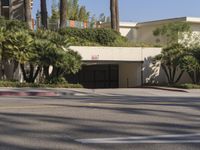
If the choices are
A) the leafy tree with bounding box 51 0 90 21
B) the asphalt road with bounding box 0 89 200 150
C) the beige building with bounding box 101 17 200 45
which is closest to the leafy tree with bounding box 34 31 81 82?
the asphalt road with bounding box 0 89 200 150

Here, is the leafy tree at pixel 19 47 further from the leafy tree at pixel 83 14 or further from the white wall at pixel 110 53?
the leafy tree at pixel 83 14

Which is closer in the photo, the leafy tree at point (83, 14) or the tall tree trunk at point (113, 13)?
the tall tree trunk at point (113, 13)

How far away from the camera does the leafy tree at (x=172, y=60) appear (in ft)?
125

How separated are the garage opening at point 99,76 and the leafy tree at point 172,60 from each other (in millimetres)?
5188

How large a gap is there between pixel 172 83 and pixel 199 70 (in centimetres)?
232

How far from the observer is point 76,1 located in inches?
→ 2997

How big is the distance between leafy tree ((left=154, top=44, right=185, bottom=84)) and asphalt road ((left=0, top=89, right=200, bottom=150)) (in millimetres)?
24179

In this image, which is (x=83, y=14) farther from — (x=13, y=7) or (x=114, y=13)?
(x=114, y=13)

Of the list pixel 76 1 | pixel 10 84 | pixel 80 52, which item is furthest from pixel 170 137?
pixel 76 1

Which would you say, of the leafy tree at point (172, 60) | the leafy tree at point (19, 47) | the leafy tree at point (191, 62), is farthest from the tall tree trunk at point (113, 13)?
the leafy tree at point (19, 47)

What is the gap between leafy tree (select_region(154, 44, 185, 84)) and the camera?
3824cm

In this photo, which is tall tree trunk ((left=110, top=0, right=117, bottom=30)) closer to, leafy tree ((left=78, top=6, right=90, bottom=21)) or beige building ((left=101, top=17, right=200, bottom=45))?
beige building ((left=101, top=17, right=200, bottom=45))

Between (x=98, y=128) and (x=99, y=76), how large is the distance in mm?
33278

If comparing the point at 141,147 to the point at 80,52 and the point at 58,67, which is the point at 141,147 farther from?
the point at 80,52
